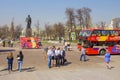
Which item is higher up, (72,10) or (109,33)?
(72,10)

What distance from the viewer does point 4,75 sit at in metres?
21.6

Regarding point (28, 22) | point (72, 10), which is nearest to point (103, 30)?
point (28, 22)

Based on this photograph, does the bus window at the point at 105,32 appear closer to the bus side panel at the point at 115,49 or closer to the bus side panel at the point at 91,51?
the bus side panel at the point at 115,49

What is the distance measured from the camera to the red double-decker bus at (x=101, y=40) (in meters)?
39.8

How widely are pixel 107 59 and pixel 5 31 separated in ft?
345

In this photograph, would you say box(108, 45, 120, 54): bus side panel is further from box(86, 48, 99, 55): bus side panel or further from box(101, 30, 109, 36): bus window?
box(86, 48, 99, 55): bus side panel

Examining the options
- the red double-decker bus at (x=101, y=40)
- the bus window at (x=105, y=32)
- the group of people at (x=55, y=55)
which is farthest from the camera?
the bus window at (x=105, y=32)

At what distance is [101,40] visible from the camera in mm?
40062

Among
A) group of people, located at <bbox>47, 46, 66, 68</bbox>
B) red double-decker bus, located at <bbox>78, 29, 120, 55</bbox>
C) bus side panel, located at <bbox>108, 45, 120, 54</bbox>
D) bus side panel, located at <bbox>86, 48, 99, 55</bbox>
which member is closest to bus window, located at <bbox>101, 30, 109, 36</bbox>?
red double-decker bus, located at <bbox>78, 29, 120, 55</bbox>

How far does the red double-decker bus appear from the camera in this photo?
3984cm

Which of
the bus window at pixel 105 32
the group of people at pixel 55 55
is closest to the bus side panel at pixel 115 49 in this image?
the bus window at pixel 105 32

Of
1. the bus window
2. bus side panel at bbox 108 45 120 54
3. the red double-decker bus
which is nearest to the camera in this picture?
the red double-decker bus

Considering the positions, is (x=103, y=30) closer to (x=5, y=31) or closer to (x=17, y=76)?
(x=17, y=76)

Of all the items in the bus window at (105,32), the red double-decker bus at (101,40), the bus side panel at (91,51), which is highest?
the bus window at (105,32)
